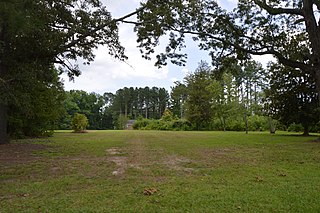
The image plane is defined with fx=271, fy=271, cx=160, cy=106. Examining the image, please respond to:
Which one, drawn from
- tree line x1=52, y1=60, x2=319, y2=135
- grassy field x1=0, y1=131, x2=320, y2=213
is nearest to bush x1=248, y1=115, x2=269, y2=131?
tree line x1=52, y1=60, x2=319, y2=135

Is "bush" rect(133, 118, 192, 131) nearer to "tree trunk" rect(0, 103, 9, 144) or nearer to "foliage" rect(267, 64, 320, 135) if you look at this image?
A: "foliage" rect(267, 64, 320, 135)

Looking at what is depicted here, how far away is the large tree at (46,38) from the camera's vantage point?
26.3 ft

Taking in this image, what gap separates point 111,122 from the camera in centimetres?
7288

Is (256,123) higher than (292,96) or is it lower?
lower

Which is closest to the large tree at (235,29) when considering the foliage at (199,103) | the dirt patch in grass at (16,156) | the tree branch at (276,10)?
the tree branch at (276,10)

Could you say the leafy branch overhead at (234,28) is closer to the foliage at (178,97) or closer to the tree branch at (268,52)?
the tree branch at (268,52)

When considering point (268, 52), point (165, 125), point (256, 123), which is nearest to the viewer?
point (268, 52)

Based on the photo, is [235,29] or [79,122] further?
[79,122]

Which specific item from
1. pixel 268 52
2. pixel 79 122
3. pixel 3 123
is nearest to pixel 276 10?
pixel 268 52

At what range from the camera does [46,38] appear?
10.3 meters

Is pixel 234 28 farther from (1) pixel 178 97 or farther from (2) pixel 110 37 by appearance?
(1) pixel 178 97

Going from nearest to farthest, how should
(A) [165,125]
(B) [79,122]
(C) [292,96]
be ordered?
1. (C) [292,96]
2. (B) [79,122]
3. (A) [165,125]

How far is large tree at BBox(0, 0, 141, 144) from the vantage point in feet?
26.3

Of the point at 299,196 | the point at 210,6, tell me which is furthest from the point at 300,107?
the point at 299,196
